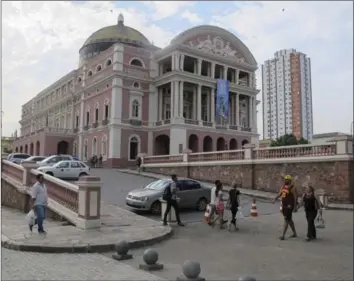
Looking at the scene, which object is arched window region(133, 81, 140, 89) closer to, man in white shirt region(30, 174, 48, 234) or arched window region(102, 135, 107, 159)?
arched window region(102, 135, 107, 159)

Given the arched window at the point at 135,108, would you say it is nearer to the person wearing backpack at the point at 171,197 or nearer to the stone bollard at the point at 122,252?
the person wearing backpack at the point at 171,197

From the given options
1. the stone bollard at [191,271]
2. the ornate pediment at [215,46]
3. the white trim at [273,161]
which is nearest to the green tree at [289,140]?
the ornate pediment at [215,46]

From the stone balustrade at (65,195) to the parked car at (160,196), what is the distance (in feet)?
7.50

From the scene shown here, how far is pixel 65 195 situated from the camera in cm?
1292

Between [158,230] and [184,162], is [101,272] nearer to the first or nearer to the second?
[158,230]

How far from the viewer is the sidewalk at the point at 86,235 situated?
870 centimetres

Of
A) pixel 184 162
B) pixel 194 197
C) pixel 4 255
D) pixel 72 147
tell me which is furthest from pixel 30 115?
pixel 4 255

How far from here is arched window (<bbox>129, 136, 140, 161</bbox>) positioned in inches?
1564

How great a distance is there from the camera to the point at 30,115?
224 feet

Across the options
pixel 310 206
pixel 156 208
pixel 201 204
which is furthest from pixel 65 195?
pixel 310 206

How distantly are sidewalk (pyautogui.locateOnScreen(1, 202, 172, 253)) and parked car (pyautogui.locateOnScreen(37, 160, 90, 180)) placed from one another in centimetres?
935

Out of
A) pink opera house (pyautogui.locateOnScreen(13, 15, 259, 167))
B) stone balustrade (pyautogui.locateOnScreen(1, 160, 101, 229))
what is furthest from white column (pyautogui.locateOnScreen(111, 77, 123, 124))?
stone balustrade (pyautogui.locateOnScreen(1, 160, 101, 229))

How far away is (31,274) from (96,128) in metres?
35.8

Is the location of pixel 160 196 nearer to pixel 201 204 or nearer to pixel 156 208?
pixel 156 208
